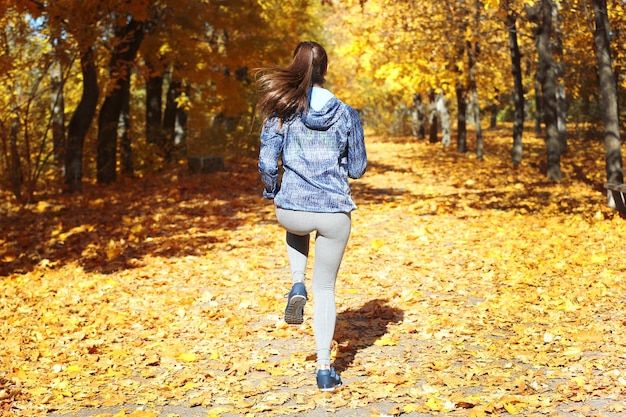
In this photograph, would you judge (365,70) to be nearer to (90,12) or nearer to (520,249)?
(90,12)

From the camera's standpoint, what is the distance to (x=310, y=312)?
25.2ft

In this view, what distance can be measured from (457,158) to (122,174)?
1103cm

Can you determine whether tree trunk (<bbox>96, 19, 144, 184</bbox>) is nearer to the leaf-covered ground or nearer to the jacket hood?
the leaf-covered ground

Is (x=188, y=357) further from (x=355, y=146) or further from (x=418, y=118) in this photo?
(x=418, y=118)

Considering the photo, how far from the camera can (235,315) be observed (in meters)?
7.66

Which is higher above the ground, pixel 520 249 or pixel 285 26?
pixel 285 26

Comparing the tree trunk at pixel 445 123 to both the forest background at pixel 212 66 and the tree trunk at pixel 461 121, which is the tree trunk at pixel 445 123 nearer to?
the forest background at pixel 212 66

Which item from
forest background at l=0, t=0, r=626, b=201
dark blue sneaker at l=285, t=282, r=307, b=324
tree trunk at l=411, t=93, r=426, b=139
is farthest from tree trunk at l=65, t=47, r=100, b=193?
tree trunk at l=411, t=93, r=426, b=139

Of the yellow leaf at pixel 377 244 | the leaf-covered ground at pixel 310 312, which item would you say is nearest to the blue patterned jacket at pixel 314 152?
the leaf-covered ground at pixel 310 312

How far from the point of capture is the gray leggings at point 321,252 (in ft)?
15.7

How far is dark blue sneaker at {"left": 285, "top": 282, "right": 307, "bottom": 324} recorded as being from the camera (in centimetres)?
480

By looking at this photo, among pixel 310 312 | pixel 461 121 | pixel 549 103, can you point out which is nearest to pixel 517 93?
pixel 549 103

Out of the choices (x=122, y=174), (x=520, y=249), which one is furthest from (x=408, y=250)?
(x=122, y=174)

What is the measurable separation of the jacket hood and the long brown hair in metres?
0.06
